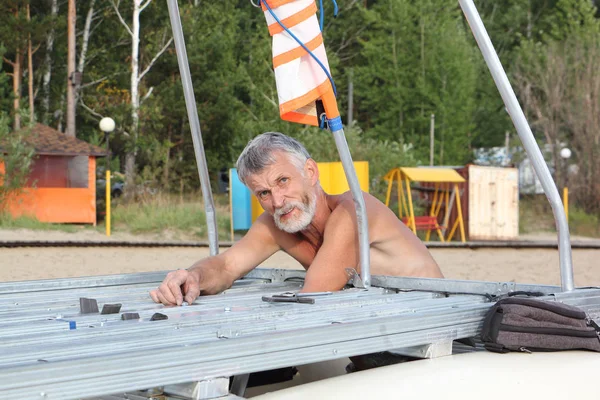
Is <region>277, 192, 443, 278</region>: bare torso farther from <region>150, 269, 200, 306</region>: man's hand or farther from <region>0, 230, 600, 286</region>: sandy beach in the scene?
<region>0, 230, 600, 286</region>: sandy beach

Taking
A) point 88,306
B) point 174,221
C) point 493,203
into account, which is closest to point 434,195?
point 493,203

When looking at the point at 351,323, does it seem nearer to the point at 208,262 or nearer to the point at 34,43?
the point at 208,262

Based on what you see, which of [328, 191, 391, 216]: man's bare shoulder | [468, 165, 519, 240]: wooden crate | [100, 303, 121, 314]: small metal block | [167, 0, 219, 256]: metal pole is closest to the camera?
[100, 303, 121, 314]: small metal block

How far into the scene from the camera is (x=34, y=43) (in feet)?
116

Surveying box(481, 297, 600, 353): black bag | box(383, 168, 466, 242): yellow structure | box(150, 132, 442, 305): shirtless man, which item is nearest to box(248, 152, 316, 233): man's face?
box(150, 132, 442, 305): shirtless man

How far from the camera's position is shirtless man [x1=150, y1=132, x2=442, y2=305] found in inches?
144

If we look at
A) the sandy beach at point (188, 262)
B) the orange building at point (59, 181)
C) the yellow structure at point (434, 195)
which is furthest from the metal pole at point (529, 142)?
the orange building at point (59, 181)

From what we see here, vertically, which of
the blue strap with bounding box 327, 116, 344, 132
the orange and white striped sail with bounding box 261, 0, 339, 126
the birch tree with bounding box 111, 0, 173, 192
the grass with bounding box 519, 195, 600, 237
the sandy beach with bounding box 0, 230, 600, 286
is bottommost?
the sandy beach with bounding box 0, 230, 600, 286

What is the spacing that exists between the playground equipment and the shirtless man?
136mm

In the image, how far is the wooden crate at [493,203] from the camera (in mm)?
23312

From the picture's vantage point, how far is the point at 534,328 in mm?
2562

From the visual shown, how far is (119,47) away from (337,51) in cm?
1139

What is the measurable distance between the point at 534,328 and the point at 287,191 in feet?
5.02

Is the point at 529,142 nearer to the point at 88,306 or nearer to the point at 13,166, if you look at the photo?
the point at 88,306
